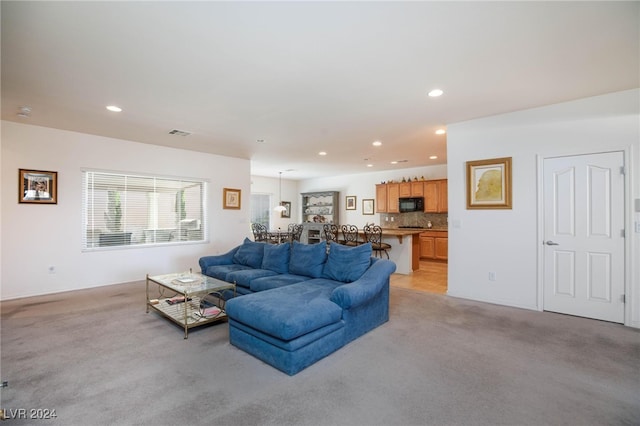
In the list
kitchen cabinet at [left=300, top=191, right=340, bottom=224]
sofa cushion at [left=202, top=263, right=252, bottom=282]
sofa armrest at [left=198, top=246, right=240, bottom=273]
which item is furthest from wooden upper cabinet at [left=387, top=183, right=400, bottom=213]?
sofa cushion at [left=202, top=263, right=252, bottom=282]

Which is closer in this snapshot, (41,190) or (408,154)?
(41,190)

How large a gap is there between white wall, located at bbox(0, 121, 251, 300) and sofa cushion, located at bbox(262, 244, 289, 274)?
9.04ft

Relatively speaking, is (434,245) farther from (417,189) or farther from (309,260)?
(309,260)

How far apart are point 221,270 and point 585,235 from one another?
4788 millimetres

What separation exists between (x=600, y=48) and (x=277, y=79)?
2.82 m

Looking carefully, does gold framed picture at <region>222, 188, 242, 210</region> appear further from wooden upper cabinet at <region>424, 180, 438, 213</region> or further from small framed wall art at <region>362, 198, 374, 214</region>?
wooden upper cabinet at <region>424, 180, 438, 213</region>

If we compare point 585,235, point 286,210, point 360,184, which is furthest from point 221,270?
point 286,210

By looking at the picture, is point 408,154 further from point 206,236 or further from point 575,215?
point 206,236

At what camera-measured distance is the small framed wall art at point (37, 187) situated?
4.56m

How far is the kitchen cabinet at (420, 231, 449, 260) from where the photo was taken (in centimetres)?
802

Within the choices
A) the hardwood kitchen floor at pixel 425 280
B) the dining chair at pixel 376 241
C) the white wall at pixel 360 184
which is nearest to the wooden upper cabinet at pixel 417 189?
the white wall at pixel 360 184

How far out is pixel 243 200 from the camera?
7.42m

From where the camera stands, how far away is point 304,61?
273 centimetres

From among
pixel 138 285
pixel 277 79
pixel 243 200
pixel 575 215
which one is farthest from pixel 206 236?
pixel 575 215
